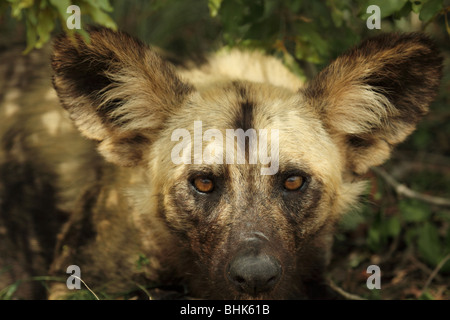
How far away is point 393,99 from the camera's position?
3732 mm

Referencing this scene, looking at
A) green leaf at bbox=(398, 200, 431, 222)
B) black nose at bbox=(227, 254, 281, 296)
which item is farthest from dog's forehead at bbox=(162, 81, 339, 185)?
green leaf at bbox=(398, 200, 431, 222)

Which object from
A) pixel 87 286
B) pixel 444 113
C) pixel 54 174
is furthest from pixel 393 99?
pixel 444 113

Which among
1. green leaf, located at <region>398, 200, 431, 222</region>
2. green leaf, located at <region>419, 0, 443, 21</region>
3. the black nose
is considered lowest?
the black nose

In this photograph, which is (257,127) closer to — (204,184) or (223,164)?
(223,164)

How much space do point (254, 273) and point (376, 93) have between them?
148 centimetres

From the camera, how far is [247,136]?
11.3 ft

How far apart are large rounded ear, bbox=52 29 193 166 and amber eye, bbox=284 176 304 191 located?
0.90 metres

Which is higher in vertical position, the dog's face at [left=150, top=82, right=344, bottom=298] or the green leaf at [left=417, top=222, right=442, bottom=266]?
the dog's face at [left=150, top=82, right=344, bottom=298]

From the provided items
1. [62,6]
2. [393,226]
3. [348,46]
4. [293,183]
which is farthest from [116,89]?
[393,226]

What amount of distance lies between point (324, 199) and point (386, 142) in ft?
1.98

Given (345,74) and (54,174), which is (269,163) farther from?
(54,174)

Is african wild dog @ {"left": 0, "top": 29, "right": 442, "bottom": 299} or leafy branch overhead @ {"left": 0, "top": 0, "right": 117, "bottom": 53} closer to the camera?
leafy branch overhead @ {"left": 0, "top": 0, "right": 117, "bottom": 53}

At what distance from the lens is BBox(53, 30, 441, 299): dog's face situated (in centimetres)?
335

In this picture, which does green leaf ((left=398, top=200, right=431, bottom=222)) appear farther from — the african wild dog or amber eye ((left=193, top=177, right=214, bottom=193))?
amber eye ((left=193, top=177, right=214, bottom=193))
